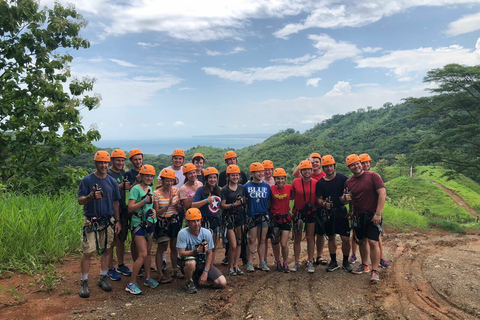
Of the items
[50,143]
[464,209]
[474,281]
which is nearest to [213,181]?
[474,281]

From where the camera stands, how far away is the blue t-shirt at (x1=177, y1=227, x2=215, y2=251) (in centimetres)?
528

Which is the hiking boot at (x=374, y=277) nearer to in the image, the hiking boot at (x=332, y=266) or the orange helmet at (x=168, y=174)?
the hiking boot at (x=332, y=266)

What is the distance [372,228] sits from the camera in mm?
5902

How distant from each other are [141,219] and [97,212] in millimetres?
681

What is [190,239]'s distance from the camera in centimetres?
534

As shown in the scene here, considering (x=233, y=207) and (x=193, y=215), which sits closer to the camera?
(x=193, y=215)

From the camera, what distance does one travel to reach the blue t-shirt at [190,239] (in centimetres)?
528

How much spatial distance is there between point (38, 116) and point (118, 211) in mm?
5321

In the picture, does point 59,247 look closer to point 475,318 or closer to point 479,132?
point 475,318

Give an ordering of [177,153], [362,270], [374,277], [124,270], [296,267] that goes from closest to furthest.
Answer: [374,277]
[124,270]
[362,270]
[296,267]
[177,153]

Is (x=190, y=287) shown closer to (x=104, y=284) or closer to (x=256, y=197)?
(x=104, y=284)

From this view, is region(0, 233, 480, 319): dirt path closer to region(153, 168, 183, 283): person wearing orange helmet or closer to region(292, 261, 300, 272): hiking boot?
region(292, 261, 300, 272): hiking boot

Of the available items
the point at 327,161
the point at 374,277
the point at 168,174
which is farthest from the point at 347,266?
the point at 168,174

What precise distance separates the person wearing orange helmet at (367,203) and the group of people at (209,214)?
0.06ft
